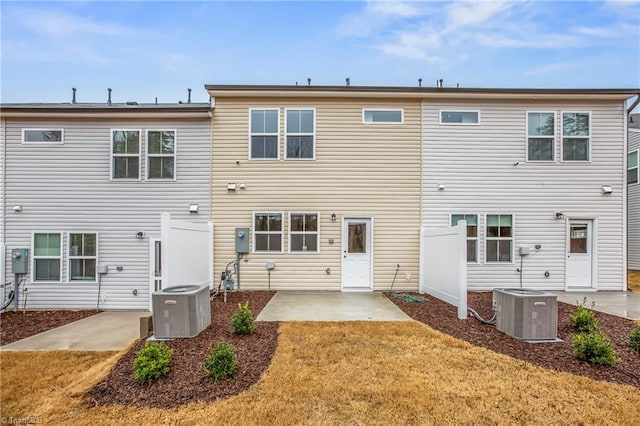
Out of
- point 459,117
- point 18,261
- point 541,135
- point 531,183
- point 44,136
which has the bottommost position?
point 18,261

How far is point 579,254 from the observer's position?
8391 mm

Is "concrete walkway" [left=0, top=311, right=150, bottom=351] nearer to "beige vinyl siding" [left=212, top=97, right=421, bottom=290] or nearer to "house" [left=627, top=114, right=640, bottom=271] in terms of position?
"beige vinyl siding" [left=212, top=97, right=421, bottom=290]

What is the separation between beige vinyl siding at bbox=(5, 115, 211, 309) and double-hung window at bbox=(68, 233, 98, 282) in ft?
0.45

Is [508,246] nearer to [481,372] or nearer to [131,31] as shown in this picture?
[481,372]

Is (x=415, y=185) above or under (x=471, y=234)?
above

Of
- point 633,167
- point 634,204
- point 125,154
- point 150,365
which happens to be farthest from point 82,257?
point 633,167

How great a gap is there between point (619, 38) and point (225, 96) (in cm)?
1290

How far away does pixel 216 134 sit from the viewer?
27.1 ft

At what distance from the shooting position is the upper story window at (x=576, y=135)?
840 centimetres

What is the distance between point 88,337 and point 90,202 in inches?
155

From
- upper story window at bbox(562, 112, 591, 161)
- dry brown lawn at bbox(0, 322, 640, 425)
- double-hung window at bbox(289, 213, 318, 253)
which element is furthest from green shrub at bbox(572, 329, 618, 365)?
upper story window at bbox(562, 112, 591, 161)

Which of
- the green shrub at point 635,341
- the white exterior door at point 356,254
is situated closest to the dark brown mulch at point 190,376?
the white exterior door at point 356,254

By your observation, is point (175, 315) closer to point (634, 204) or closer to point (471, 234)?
point (471, 234)

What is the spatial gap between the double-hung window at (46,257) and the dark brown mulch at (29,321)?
886mm
